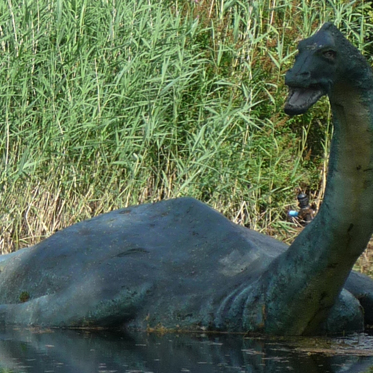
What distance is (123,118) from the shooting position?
8.13m

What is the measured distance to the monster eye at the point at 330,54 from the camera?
3836mm

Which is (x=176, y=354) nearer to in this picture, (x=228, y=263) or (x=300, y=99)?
(x=228, y=263)

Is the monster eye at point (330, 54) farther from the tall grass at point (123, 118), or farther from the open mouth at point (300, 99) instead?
the tall grass at point (123, 118)

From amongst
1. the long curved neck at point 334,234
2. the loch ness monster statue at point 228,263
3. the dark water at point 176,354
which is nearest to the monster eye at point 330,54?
the loch ness monster statue at point 228,263

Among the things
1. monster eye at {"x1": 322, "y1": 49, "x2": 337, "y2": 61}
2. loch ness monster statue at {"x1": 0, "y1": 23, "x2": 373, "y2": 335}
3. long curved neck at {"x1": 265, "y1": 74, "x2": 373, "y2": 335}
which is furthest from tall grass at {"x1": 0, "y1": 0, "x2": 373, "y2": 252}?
monster eye at {"x1": 322, "y1": 49, "x2": 337, "y2": 61}

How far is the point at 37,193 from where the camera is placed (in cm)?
799

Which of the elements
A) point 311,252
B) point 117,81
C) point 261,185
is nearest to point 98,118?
point 117,81

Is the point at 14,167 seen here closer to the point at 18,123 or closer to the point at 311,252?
the point at 18,123

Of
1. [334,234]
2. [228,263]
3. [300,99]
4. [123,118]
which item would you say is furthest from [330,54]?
[123,118]

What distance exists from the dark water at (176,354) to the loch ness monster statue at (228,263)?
0.14 meters

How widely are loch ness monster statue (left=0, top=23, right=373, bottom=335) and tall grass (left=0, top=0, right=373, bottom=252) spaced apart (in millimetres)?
2068

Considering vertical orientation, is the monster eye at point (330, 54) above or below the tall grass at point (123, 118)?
above

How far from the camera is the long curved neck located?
398 cm

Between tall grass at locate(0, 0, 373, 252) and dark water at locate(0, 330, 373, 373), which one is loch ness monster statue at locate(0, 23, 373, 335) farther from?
tall grass at locate(0, 0, 373, 252)
